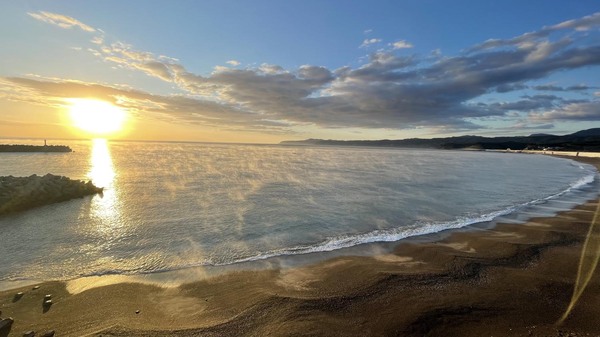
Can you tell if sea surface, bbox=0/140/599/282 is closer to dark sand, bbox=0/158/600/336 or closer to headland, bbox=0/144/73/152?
dark sand, bbox=0/158/600/336

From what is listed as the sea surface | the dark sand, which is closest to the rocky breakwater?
the sea surface

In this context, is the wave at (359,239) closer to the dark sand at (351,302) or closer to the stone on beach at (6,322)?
the dark sand at (351,302)

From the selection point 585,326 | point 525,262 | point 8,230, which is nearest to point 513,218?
point 525,262

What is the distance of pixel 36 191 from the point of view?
20.1 metres

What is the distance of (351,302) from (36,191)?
23.1 metres

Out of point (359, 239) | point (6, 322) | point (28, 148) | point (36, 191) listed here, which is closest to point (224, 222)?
point (359, 239)

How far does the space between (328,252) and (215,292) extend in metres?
4.47

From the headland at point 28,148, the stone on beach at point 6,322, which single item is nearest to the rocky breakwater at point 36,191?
the stone on beach at point 6,322

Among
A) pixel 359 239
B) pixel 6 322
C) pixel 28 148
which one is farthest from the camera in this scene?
pixel 28 148

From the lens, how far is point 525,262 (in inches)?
385

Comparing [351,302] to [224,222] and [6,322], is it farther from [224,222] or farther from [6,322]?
[224,222]

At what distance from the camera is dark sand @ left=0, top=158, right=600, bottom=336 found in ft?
20.3

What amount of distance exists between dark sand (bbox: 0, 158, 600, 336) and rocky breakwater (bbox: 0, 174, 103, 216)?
14623mm

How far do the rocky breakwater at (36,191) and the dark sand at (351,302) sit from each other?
14.6 metres
